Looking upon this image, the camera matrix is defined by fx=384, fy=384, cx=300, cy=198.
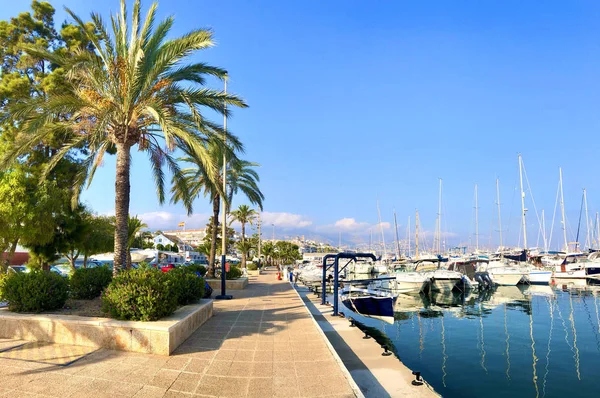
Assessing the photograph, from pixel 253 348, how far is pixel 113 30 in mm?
9932

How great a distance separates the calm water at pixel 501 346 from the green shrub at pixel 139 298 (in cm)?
704

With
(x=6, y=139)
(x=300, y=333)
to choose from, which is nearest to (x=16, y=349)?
(x=300, y=333)

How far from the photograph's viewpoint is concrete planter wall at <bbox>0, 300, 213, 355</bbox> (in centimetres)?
716

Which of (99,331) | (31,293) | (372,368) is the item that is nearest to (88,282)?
(31,293)

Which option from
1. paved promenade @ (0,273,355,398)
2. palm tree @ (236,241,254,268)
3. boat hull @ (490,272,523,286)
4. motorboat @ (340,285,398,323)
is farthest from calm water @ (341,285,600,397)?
palm tree @ (236,241,254,268)

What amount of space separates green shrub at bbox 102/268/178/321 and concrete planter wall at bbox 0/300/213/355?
8.6 inches

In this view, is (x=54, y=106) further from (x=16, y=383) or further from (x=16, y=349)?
(x=16, y=383)

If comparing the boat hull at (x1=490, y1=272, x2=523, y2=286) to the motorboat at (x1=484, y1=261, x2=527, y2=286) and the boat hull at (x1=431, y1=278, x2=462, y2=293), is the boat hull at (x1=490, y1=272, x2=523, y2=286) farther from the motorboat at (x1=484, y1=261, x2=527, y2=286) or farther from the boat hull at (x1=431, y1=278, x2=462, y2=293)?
the boat hull at (x1=431, y1=278, x2=462, y2=293)

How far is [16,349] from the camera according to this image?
7047mm

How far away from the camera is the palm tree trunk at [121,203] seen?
1054 cm

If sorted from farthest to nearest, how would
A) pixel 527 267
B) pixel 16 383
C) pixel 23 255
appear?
pixel 23 255 < pixel 527 267 < pixel 16 383

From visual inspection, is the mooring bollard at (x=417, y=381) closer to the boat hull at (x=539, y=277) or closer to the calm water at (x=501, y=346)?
the calm water at (x=501, y=346)

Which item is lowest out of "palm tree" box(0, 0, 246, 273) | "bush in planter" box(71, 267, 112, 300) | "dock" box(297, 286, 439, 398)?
"dock" box(297, 286, 439, 398)

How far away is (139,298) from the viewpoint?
7746mm
